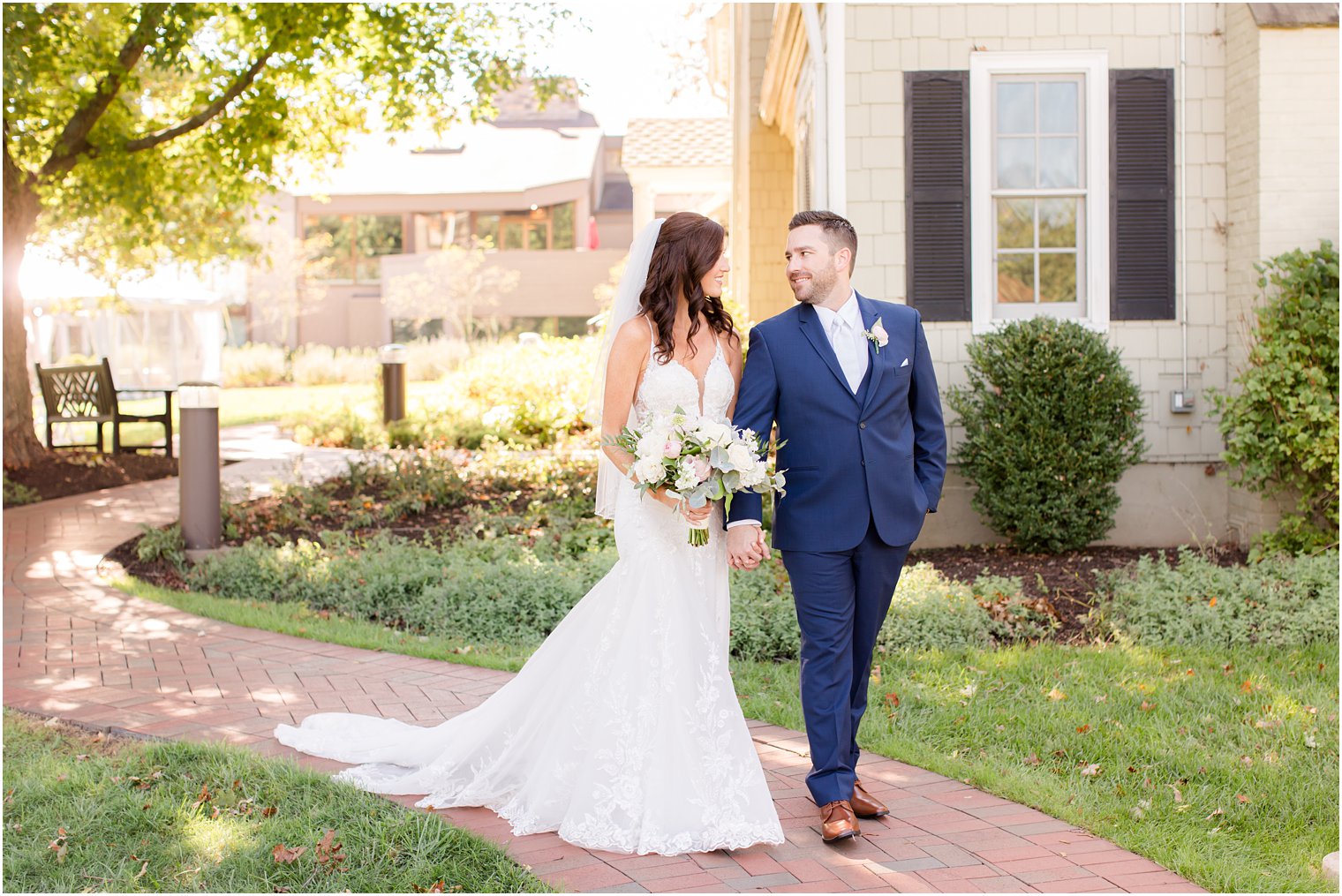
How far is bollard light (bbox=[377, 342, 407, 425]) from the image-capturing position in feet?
50.4

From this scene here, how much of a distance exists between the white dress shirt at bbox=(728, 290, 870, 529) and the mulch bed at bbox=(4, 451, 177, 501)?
10382 mm

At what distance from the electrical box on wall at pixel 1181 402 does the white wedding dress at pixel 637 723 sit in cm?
563

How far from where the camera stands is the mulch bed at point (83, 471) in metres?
12.5

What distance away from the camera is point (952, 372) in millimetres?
8680

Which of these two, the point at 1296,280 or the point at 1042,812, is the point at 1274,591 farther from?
the point at 1042,812

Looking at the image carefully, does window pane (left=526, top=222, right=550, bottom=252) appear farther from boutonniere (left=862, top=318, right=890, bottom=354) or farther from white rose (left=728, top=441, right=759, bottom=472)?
white rose (left=728, top=441, right=759, bottom=472)

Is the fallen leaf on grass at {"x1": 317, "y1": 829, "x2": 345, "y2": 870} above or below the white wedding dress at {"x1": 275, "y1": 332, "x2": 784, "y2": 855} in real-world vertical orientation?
below

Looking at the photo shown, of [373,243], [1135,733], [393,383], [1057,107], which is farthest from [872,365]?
[373,243]

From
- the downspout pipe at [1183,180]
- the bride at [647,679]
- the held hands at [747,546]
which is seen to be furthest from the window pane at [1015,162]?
the held hands at [747,546]

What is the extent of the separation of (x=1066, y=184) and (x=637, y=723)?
6220 millimetres

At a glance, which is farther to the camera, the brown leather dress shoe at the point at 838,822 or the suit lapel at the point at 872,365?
the suit lapel at the point at 872,365

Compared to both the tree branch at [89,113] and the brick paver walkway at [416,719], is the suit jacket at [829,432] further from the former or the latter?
the tree branch at [89,113]

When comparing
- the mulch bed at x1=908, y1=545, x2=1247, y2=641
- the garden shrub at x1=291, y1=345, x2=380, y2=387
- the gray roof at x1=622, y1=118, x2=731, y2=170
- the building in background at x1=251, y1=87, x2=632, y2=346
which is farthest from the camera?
the building in background at x1=251, y1=87, x2=632, y2=346

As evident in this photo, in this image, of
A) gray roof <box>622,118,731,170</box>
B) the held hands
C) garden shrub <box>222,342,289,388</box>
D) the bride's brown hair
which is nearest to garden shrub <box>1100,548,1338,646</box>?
the held hands
